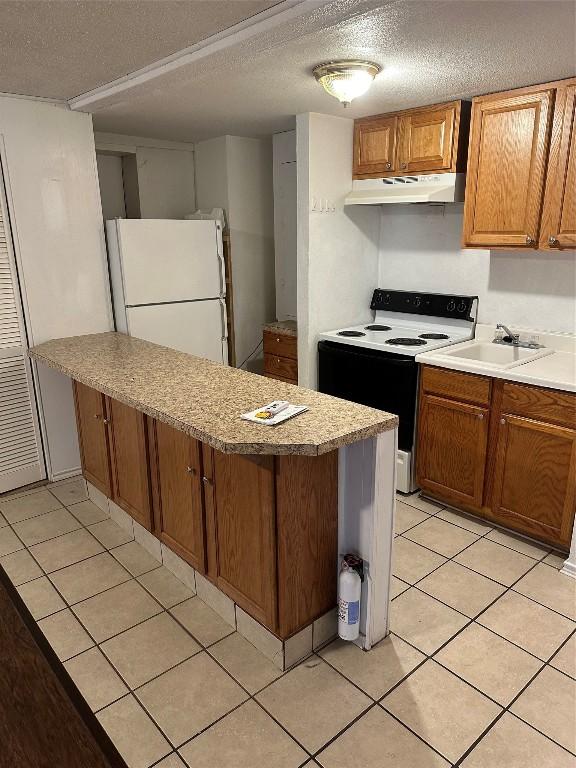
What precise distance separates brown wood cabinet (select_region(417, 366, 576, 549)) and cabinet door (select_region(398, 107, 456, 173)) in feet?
3.86

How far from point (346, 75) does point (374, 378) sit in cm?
160

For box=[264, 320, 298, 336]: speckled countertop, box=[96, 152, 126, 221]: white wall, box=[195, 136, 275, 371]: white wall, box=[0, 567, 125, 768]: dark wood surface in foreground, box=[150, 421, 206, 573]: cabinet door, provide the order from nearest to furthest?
box=[0, 567, 125, 768]: dark wood surface in foreground
box=[150, 421, 206, 573]: cabinet door
box=[264, 320, 298, 336]: speckled countertop
box=[195, 136, 275, 371]: white wall
box=[96, 152, 126, 221]: white wall

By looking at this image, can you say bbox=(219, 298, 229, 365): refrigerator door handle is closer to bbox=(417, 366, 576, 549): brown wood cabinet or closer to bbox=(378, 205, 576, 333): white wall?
bbox=(378, 205, 576, 333): white wall

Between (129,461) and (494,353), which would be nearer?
(129,461)

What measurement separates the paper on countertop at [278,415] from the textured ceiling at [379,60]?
1288 mm

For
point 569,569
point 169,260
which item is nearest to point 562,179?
point 569,569

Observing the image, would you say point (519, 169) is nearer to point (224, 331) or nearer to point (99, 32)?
point (99, 32)

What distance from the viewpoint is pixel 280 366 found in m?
4.07

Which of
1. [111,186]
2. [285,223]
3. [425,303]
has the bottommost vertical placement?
[425,303]

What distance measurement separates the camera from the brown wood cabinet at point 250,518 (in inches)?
73.2

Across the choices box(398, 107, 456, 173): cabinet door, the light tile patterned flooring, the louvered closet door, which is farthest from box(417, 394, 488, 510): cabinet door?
the louvered closet door

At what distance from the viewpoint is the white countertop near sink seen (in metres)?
2.54

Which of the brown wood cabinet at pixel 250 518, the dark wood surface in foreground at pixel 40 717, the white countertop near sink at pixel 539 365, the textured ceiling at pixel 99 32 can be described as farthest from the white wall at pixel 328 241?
the dark wood surface in foreground at pixel 40 717

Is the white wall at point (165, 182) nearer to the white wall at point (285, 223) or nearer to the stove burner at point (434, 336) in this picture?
the white wall at point (285, 223)
